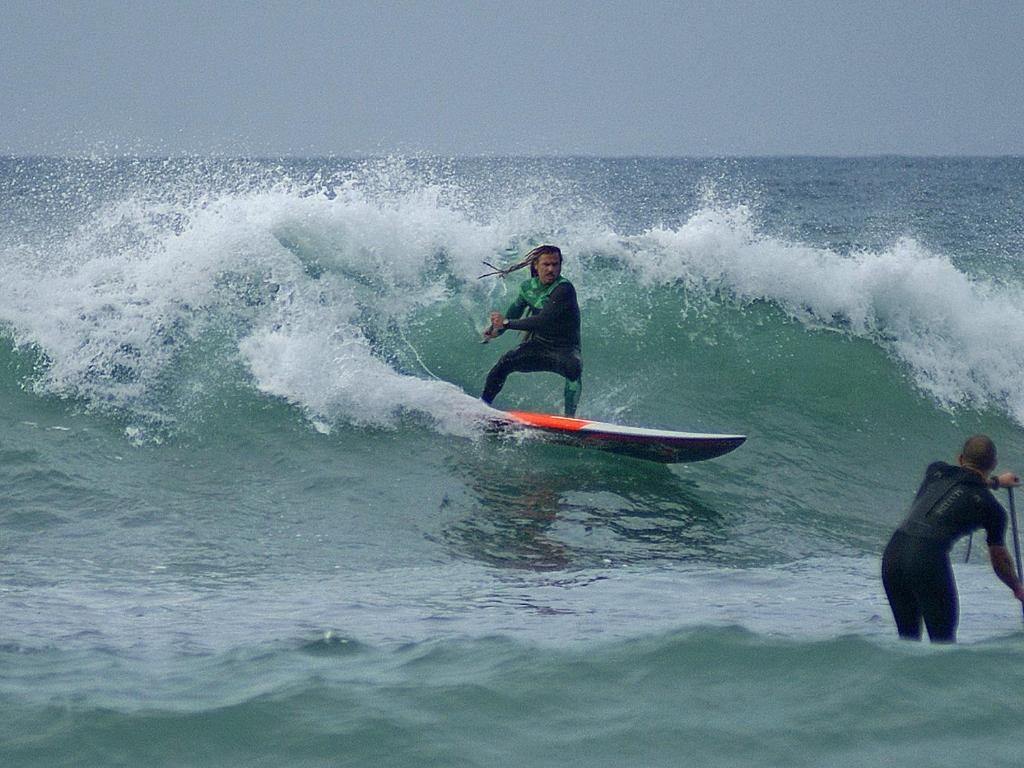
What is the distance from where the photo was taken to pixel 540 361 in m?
9.25

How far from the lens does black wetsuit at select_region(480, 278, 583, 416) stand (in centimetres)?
908

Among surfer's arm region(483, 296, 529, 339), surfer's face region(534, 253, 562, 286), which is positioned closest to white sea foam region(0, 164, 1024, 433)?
surfer's arm region(483, 296, 529, 339)

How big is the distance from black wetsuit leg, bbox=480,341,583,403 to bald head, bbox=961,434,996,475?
4545mm

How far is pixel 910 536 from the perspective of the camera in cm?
493

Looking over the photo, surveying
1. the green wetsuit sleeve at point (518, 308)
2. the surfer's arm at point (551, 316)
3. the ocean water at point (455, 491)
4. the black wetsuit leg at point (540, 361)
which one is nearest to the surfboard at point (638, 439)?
the ocean water at point (455, 491)

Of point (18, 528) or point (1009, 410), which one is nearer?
point (18, 528)

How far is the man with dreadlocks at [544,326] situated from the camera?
9.05 m

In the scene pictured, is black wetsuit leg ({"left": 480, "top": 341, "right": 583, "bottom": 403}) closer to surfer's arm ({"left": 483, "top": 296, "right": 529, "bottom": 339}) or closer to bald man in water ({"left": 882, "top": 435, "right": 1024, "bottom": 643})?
surfer's arm ({"left": 483, "top": 296, "right": 529, "bottom": 339})

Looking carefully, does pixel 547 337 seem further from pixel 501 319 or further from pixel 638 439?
pixel 638 439

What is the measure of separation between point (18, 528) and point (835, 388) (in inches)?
280

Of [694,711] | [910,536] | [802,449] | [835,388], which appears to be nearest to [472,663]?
[694,711]

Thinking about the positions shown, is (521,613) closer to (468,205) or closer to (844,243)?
(468,205)

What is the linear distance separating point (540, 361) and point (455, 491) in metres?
1.42

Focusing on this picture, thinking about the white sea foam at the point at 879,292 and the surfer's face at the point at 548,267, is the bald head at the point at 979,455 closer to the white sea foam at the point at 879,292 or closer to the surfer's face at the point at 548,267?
the surfer's face at the point at 548,267
